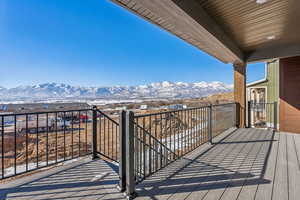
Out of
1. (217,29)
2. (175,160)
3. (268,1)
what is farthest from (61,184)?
(268,1)

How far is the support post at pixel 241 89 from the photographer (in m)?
5.13

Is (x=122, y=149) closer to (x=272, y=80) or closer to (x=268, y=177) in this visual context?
(x=268, y=177)

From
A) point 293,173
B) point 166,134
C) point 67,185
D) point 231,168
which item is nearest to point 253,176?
point 231,168

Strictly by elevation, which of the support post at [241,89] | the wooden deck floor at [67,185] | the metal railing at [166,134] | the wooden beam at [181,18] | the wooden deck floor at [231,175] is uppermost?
the wooden beam at [181,18]

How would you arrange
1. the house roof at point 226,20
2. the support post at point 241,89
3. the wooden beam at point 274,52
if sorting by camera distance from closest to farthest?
1. the house roof at point 226,20
2. the wooden beam at point 274,52
3. the support post at point 241,89

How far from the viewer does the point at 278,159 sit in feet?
8.60

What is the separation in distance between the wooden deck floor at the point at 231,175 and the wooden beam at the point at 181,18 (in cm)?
228

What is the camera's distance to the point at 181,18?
2303 mm

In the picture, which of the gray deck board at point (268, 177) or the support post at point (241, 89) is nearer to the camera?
the gray deck board at point (268, 177)

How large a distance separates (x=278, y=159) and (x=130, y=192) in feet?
8.61

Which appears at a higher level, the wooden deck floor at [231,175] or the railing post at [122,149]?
the railing post at [122,149]

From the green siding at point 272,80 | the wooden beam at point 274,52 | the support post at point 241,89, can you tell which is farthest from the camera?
the green siding at point 272,80

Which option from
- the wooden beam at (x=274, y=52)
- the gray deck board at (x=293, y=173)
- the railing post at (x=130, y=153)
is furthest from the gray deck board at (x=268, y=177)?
the wooden beam at (x=274, y=52)

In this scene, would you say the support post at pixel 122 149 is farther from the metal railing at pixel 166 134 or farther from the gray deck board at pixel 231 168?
the gray deck board at pixel 231 168
